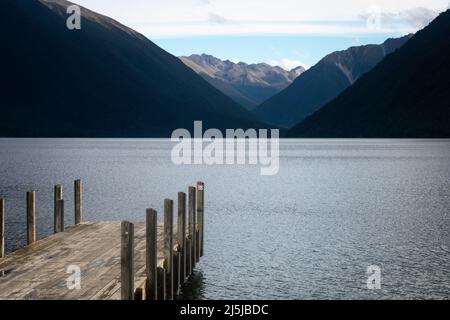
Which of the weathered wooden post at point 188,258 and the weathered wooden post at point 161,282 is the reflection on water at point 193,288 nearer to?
the weathered wooden post at point 188,258

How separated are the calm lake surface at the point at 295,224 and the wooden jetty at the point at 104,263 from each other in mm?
2148

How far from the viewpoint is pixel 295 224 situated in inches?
1559

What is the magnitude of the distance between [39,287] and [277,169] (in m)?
77.1

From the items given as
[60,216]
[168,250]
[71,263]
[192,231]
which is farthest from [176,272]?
[60,216]

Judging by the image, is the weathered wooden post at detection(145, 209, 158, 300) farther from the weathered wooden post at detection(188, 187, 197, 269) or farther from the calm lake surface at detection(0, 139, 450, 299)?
the weathered wooden post at detection(188, 187, 197, 269)

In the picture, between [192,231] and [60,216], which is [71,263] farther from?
[60,216]

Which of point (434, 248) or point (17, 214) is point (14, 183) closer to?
point (17, 214)


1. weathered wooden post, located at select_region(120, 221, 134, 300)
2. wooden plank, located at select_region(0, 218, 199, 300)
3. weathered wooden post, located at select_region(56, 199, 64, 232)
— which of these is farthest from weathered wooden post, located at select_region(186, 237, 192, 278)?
weathered wooden post, located at select_region(120, 221, 134, 300)

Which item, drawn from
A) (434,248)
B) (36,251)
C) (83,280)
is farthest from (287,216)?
(83,280)

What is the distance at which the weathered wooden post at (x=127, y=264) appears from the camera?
15602 mm

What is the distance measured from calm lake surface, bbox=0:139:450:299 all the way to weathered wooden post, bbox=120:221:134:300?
7.36 m

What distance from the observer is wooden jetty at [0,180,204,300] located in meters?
15.8

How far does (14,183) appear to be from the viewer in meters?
63.4

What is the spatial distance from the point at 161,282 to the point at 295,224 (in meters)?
21.7
